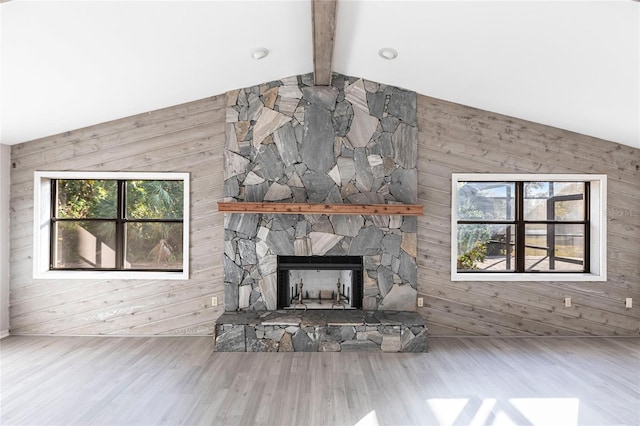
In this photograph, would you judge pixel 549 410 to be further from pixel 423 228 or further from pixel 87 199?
pixel 87 199

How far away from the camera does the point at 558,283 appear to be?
493 centimetres

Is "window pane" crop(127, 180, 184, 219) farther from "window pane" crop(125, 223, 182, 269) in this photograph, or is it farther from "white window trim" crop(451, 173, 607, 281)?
"white window trim" crop(451, 173, 607, 281)

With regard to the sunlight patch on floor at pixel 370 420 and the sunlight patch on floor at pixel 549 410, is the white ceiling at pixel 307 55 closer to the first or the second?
the sunlight patch on floor at pixel 549 410

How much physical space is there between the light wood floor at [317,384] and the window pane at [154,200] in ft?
5.13

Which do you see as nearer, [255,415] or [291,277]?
[255,415]

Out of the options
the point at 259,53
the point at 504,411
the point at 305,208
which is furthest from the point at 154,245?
the point at 504,411

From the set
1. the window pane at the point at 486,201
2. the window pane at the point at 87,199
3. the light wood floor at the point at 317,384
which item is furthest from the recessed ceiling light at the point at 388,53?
the window pane at the point at 87,199

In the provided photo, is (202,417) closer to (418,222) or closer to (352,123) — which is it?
(418,222)

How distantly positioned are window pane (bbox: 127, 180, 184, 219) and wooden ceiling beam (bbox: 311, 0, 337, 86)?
7.71 ft

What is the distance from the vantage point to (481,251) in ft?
16.8

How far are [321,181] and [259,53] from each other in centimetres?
163

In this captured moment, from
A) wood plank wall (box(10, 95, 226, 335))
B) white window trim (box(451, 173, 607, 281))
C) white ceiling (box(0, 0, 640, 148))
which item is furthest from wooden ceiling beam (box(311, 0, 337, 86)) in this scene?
white window trim (box(451, 173, 607, 281))

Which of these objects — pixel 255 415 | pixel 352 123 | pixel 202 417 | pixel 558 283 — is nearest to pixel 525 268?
pixel 558 283

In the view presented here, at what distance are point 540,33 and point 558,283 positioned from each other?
3246 millimetres
